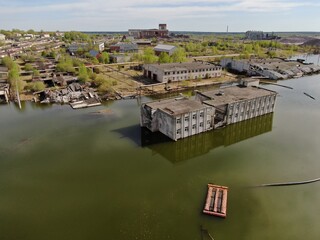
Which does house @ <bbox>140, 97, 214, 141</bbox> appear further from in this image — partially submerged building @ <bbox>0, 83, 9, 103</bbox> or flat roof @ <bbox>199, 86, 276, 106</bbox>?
partially submerged building @ <bbox>0, 83, 9, 103</bbox>

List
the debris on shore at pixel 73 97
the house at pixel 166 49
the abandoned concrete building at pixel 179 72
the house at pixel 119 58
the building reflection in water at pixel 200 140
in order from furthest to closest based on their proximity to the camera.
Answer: the house at pixel 166 49 < the house at pixel 119 58 < the abandoned concrete building at pixel 179 72 < the debris on shore at pixel 73 97 < the building reflection in water at pixel 200 140

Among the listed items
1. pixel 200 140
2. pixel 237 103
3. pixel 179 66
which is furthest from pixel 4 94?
pixel 237 103

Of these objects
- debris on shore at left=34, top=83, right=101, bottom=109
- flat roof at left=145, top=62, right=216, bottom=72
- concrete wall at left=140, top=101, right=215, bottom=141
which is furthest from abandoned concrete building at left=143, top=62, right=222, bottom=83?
concrete wall at left=140, top=101, right=215, bottom=141

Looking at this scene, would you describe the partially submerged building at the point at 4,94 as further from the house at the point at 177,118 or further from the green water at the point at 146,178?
the house at the point at 177,118

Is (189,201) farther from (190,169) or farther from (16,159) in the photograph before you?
(16,159)

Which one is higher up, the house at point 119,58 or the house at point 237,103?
the house at point 119,58

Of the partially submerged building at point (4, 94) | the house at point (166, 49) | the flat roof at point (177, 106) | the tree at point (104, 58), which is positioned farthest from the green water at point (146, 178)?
the house at point (166, 49)
